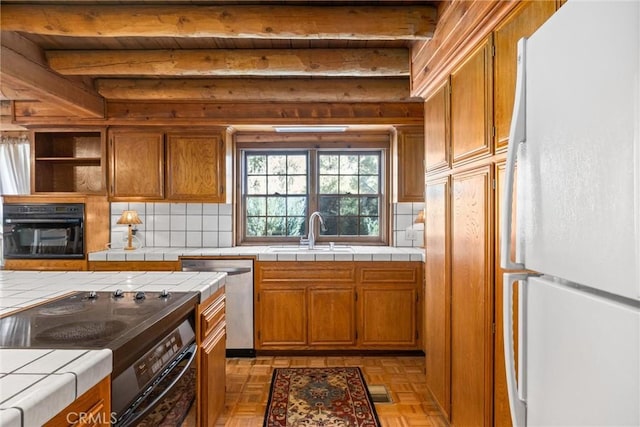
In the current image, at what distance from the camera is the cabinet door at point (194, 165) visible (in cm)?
358

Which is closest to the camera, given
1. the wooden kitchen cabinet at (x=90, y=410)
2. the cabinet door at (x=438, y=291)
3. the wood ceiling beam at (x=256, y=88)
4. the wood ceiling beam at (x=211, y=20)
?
the wooden kitchen cabinet at (x=90, y=410)

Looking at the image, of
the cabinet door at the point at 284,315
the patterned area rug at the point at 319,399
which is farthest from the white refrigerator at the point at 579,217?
the cabinet door at the point at 284,315

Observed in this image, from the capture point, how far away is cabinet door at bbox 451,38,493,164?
1.67 meters

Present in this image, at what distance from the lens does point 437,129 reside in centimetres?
237

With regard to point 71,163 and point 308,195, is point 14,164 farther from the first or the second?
point 308,195

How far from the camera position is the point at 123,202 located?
3.80 metres

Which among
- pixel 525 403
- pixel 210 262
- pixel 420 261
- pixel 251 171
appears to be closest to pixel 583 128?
pixel 525 403

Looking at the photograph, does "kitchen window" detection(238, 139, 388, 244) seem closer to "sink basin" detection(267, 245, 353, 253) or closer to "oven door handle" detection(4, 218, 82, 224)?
"sink basin" detection(267, 245, 353, 253)

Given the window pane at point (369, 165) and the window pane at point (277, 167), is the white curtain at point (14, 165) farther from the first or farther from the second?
the window pane at point (369, 165)

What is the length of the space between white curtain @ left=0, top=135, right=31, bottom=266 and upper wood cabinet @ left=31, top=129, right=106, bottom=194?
0.59 metres

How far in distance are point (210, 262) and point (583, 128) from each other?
3.09 m

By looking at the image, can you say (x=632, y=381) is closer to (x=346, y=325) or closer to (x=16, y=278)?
(x=16, y=278)

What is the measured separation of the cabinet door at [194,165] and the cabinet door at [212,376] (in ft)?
5.54

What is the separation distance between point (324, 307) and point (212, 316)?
1.52 meters
